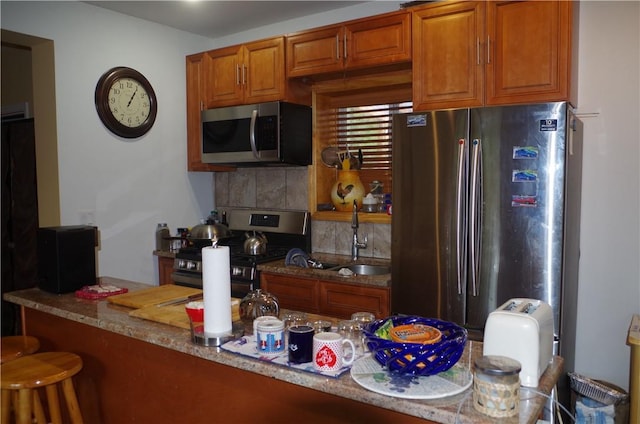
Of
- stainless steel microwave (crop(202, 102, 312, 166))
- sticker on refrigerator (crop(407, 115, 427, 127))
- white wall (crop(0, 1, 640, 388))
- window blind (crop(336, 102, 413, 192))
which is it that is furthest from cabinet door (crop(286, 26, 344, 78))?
sticker on refrigerator (crop(407, 115, 427, 127))

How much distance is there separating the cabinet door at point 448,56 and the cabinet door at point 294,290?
129cm

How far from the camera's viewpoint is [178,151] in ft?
13.6

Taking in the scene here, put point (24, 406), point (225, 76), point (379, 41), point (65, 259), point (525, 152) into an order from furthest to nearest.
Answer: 1. point (225, 76)
2. point (379, 41)
3. point (525, 152)
4. point (65, 259)
5. point (24, 406)

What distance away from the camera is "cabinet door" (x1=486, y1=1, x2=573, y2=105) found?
2504 mm

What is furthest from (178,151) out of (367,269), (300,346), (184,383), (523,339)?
(523,339)

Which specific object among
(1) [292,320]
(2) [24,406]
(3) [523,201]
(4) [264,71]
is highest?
(4) [264,71]

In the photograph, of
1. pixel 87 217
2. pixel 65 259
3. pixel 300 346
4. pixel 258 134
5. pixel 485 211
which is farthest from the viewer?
pixel 258 134

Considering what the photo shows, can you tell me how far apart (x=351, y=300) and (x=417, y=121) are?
3.65 feet

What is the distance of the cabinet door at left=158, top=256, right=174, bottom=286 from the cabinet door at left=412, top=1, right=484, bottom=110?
7.35 feet

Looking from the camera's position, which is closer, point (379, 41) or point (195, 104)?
point (379, 41)

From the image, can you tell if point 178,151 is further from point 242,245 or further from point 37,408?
point 37,408

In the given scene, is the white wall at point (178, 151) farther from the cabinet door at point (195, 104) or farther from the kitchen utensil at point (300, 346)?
the kitchen utensil at point (300, 346)

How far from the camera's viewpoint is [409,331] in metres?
1.40

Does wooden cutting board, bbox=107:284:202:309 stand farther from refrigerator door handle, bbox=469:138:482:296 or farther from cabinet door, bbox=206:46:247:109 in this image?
cabinet door, bbox=206:46:247:109
